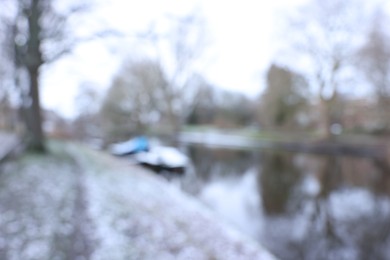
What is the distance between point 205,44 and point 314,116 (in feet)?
49.4

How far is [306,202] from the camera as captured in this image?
10711mm

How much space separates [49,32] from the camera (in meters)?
13.6

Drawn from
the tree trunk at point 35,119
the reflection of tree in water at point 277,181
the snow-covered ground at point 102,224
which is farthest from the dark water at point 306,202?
the tree trunk at point 35,119

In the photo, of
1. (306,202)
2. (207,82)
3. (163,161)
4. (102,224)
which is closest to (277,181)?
(306,202)

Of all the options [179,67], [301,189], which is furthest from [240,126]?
[301,189]

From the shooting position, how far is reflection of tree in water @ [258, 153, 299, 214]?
10.7 metres

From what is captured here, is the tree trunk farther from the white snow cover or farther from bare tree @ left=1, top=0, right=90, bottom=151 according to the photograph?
the white snow cover

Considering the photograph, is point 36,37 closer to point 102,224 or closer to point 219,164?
point 102,224

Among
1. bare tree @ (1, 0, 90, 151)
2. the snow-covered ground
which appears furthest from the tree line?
the snow-covered ground

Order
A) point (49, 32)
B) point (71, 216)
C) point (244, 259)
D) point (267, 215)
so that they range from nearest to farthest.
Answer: point (244, 259) → point (71, 216) → point (267, 215) → point (49, 32)

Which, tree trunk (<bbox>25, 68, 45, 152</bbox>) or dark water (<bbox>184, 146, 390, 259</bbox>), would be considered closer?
dark water (<bbox>184, 146, 390, 259</bbox>)

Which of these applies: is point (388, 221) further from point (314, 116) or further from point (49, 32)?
point (314, 116)

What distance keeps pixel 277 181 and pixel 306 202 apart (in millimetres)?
3557

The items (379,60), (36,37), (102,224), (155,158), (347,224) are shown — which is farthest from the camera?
(379,60)
